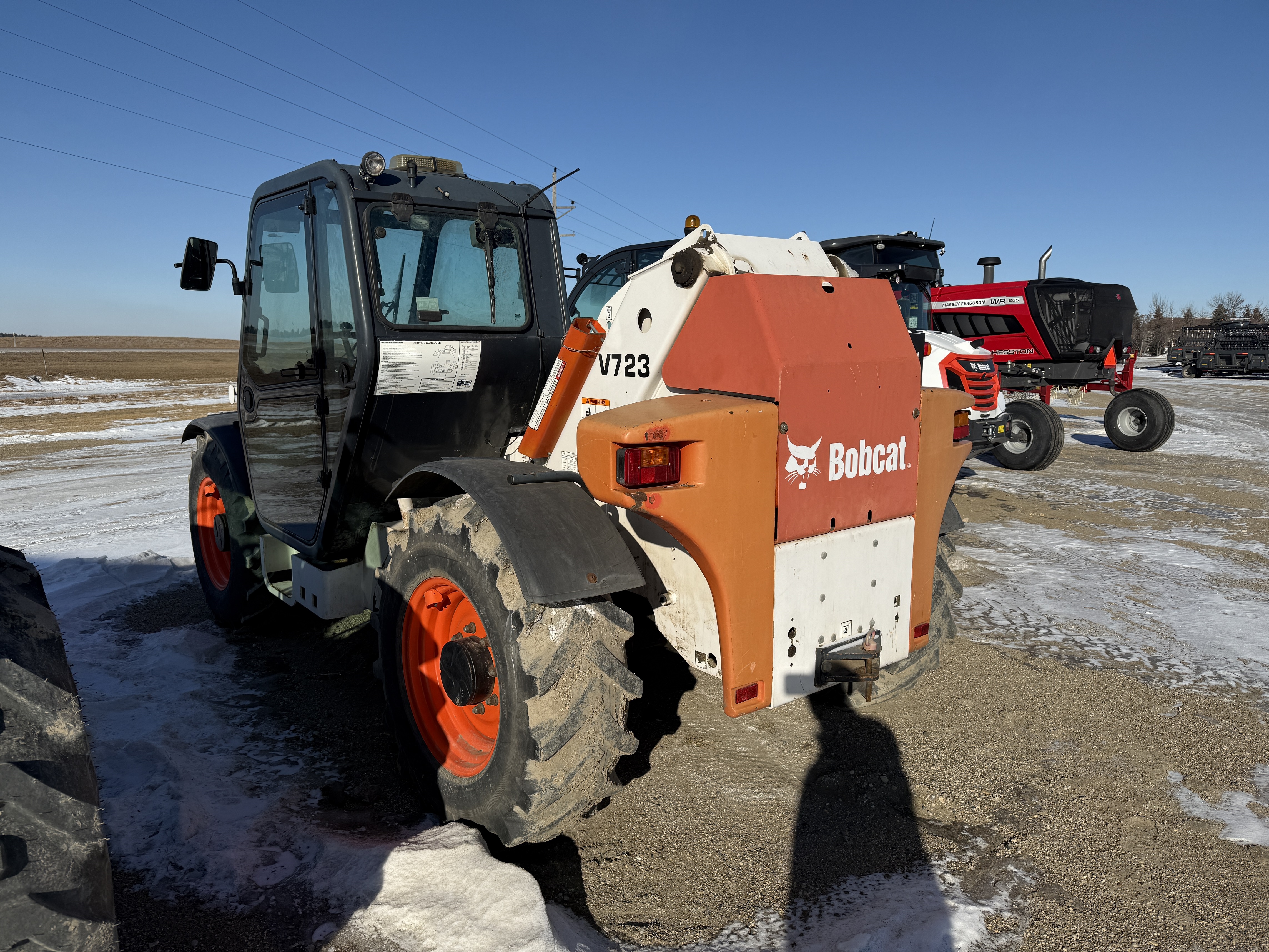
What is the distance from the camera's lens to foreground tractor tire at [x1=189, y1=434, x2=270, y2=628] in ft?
15.3

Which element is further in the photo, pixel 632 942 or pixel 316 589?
pixel 316 589

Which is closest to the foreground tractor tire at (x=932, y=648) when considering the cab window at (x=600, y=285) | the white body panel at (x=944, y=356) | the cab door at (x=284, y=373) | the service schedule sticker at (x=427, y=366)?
the service schedule sticker at (x=427, y=366)

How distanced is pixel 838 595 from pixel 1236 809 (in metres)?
1.80

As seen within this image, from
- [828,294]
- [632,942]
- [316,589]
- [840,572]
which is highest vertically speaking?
[828,294]

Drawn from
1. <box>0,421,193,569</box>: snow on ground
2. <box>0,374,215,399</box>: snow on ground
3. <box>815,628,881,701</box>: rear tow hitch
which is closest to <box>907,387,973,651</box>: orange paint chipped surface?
<box>815,628,881,701</box>: rear tow hitch

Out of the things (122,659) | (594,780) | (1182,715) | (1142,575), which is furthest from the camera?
(1142,575)

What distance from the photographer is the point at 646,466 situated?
8.02 feet

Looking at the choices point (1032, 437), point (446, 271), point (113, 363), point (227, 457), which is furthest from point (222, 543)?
point (113, 363)

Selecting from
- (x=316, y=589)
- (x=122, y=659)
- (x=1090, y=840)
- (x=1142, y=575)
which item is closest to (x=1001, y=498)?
(x=1142, y=575)

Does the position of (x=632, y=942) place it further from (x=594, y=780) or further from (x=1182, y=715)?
(x=1182, y=715)

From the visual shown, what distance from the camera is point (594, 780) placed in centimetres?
260

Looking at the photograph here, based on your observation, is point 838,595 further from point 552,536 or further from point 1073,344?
point 1073,344

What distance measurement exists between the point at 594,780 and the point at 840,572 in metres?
1.10

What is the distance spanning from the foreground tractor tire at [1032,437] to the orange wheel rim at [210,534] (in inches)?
382
